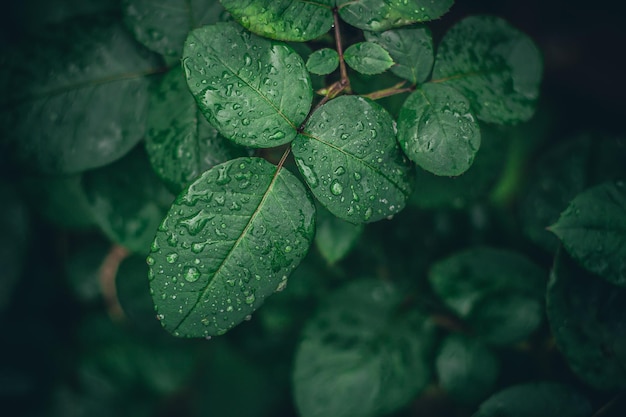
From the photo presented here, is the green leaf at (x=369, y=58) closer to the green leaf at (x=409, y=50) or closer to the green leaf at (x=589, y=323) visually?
the green leaf at (x=409, y=50)

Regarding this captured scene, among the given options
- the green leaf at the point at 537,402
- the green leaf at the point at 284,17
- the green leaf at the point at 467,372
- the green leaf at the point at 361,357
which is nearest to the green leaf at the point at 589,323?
the green leaf at the point at 537,402

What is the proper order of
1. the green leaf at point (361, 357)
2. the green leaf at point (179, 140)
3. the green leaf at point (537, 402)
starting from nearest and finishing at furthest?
the green leaf at point (179, 140) → the green leaf at point (537, 402) → the green leaf at point (361, 357)

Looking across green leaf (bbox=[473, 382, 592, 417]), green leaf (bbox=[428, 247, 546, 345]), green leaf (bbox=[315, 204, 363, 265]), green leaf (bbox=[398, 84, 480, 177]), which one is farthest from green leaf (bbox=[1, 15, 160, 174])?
green leaf (bbox=[473, 382, 592, 417])

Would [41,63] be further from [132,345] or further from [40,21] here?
[132,345]

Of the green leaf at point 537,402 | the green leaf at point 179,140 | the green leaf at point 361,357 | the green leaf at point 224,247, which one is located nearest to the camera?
the green leaf at point 224,247

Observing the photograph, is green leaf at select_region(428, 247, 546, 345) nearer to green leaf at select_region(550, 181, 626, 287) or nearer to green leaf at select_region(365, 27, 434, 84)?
green leaf at select_region(550, 181, 626, 287)

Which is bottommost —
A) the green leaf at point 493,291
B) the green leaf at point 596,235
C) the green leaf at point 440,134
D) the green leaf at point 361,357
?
the green leaf at point 361,357

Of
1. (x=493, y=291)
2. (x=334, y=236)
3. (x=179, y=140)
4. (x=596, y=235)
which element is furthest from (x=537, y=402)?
(x=179, y=140)
